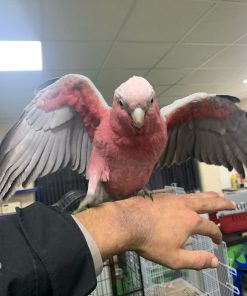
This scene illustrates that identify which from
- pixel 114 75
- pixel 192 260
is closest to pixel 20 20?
pixel 114 75

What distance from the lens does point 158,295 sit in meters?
1.59

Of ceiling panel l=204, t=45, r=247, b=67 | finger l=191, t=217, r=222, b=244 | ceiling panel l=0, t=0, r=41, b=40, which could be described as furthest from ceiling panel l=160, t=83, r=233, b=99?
finger l=191, t=217, r=222, b=244

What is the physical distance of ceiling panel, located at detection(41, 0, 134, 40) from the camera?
4.98ft

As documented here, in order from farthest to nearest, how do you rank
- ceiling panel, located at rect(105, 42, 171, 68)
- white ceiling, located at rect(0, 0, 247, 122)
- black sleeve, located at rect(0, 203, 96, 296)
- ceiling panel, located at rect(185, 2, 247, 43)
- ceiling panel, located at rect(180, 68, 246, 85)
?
ceiling panel, located at rect(180, 68, 246, 85), ceiling panel, located at rect(105, 42, 171, 68), ceiling panel, located at rect(185, 2, 247, 43), white ceiling, located at rect(0, 0, 247, 122), black sleeve, located at rect(0, 203, 96, 296)

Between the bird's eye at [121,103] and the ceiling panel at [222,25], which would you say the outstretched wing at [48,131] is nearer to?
the bird's eye at [121,103]

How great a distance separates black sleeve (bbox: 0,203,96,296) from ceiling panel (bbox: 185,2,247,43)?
5.19 feet

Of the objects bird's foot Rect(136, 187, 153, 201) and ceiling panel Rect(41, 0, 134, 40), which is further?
ceiling panel Rect(41, 0, 134, 40)

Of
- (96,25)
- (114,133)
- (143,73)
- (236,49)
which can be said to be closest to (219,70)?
(236,49)

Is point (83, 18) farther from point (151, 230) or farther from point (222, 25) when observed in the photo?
point (151, 230)

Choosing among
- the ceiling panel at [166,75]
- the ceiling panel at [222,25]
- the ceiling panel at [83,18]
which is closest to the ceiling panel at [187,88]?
the ceiling panel at [166,75]

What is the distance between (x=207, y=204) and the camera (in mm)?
798

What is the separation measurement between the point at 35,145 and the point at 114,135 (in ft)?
0.99

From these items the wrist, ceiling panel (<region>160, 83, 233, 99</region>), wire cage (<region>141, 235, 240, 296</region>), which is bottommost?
wire cage (<region>141, 235, 240, 296</region>)

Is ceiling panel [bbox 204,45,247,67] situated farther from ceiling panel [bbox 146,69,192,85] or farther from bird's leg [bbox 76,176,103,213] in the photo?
bird's leg [bbox 76,176,103,213]
